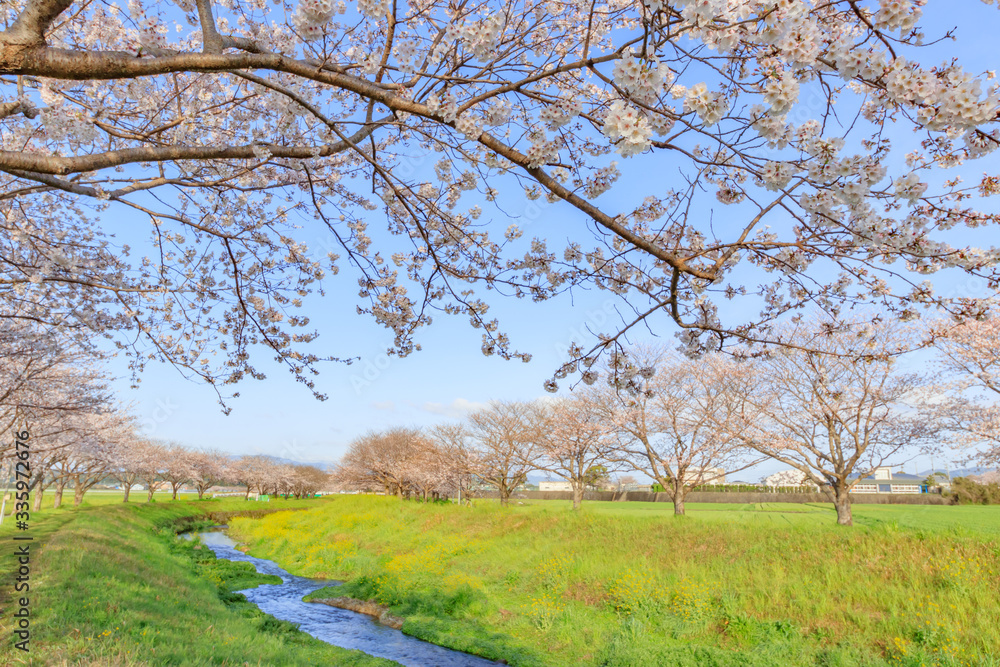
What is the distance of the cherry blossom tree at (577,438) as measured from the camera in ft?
85.9

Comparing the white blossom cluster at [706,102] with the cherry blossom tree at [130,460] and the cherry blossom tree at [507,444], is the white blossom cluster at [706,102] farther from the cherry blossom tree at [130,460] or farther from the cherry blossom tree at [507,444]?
the cherry blossom tree at [130,460]

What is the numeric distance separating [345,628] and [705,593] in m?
9.05

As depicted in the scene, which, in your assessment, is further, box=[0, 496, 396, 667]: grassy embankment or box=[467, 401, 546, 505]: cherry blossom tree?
box=[467, 401, 546, 505]: cherry blossom tree

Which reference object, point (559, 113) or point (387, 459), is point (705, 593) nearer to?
point (559, 113)

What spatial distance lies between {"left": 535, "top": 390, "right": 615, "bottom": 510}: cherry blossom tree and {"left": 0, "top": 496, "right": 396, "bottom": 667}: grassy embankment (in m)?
16.4

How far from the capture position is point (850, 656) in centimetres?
864

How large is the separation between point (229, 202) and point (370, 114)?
418cm

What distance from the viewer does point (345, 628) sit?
1370 centimetres

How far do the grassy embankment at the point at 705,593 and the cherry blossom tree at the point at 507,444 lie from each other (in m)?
11.7

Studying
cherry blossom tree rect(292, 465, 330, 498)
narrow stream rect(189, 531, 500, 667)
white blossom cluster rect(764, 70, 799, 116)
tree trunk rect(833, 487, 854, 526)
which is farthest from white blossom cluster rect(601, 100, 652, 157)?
cherry blossom tree rect(292, 465, 330, 498)

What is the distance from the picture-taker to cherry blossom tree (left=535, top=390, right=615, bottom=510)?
85.9ft

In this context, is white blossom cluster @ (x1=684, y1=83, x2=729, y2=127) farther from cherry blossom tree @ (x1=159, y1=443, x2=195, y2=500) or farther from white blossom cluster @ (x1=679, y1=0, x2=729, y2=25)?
cherry blossom tree @ (x1=159, y1=443, x2=195, y2=500)

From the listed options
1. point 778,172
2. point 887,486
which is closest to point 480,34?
point 778,172

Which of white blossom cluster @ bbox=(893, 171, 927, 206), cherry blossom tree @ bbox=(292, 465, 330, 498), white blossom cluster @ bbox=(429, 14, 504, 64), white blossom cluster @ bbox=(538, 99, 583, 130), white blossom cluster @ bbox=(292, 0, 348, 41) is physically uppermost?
white blossom cluster @ bbox=(292, 0, 348, 41)
